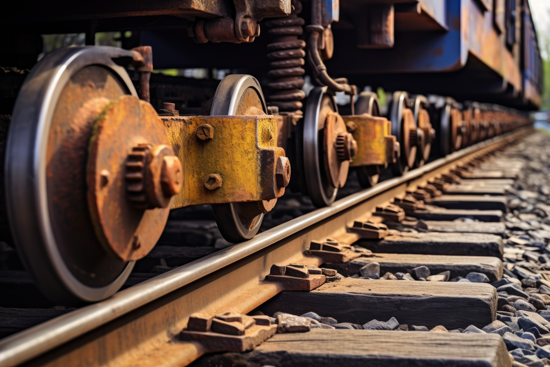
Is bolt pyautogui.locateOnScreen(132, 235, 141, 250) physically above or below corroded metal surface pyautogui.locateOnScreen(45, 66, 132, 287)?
below

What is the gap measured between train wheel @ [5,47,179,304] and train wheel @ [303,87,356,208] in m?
1.67

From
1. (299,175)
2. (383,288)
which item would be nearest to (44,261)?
(383,288)

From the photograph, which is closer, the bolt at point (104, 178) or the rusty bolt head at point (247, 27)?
the bolt at point (104, 178)

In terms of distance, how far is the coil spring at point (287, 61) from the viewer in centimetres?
343

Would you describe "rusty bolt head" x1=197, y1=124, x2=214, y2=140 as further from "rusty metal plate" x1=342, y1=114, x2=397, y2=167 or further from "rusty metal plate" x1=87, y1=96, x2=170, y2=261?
"rusty metal plate" x1=342, y1=114, x2=397, y2=167

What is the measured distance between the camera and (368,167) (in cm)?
451

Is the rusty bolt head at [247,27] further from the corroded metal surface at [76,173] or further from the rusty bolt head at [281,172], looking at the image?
the corroded metal surface at [76,173]

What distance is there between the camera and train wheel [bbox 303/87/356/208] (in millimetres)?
3363

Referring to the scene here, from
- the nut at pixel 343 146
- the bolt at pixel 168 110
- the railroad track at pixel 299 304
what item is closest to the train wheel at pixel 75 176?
the railroad track at pixel 299 304

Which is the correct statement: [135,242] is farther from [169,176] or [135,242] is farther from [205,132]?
[205,132]

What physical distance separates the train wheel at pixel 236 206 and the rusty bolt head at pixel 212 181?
0.19 metres

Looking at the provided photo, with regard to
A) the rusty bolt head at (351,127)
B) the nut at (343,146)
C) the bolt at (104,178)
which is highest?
the rusty bolt head at (351,127)

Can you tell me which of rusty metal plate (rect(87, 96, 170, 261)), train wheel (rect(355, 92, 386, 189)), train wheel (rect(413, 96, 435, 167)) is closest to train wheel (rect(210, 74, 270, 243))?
rusty metal plate (rect(87, 96, 170, 261))

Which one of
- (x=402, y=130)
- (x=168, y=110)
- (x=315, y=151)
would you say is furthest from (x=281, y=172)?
(x=402, y=130)
